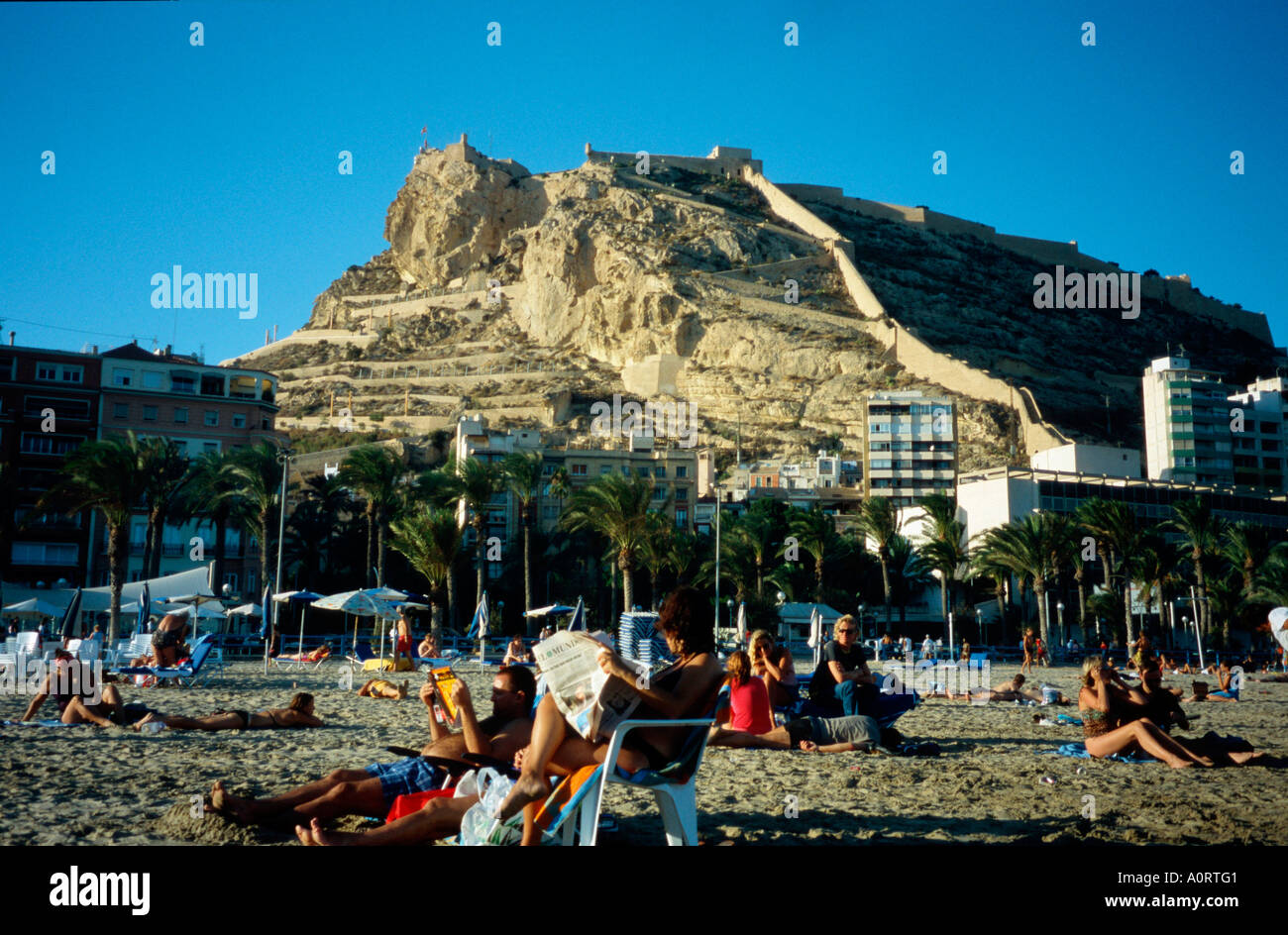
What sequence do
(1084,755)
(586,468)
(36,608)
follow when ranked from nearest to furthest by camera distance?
1. (1084,755)
2. (36,608)
3. (586,468)

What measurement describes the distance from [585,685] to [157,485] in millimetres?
34895

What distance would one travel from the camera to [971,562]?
164 feet

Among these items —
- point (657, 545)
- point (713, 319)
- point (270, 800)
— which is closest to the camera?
point (270, 800)

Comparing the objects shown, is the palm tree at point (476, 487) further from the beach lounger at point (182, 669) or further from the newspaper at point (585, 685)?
the newspaper at point (585, 685)

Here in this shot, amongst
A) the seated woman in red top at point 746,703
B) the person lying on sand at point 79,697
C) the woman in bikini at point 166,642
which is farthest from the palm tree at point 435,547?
the seated woman in red top at point 746,703

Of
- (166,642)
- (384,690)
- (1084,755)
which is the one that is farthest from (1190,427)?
(1084,755)

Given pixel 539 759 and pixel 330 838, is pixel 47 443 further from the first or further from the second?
pixel 539 759

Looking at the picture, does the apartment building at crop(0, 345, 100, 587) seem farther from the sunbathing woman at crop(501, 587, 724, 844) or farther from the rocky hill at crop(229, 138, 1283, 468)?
the sunbathing woman at crop(501, 587, 724, 844)

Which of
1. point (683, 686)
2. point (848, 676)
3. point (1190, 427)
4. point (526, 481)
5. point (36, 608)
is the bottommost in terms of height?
point (36, 608)

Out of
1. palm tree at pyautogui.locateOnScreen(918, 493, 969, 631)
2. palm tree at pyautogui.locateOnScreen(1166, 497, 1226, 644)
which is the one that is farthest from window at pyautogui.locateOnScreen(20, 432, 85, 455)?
palm tree at pyautogui.locateOnScreen(1166, 497, 1226, 644)

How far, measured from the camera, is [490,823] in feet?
14.7

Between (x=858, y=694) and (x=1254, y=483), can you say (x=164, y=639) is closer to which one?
(x=858, y=694)
